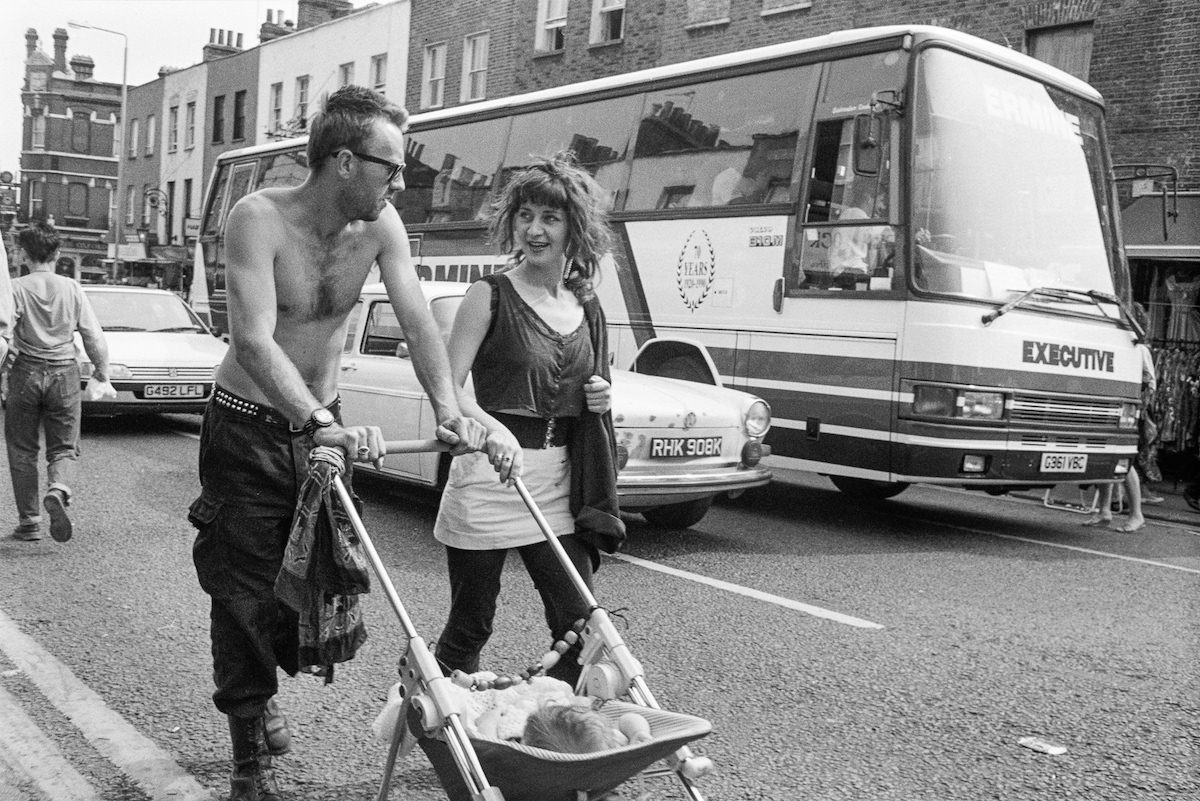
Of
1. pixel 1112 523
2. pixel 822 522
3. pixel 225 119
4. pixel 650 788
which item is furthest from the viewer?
pixel 225 119

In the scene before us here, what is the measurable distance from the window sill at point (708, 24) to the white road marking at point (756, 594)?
14944 millimetres

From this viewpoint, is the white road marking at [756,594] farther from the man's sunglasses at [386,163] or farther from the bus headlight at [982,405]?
the man's sunglasses at [386,163]

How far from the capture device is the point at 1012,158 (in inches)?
356

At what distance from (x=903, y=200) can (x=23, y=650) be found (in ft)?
20.5

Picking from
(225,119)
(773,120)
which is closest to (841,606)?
(773,120)

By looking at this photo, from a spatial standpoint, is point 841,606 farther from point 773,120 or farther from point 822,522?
point 773,120

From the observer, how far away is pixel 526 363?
3.71 metres

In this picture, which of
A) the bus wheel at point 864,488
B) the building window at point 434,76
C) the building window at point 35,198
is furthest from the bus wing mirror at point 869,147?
the building window at point 35,198

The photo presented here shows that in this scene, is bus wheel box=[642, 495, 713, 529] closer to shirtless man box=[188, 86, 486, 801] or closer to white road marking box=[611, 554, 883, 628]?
white road marking box=[611, 554, 883, 628]

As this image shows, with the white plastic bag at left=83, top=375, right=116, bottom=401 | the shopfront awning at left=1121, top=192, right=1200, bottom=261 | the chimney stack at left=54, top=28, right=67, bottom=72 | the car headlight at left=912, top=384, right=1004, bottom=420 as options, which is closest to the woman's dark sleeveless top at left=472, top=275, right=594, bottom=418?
the white plastic bag at left=83, top=375, right=116, bottom=401

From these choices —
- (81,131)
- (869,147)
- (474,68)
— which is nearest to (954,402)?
(869,147)

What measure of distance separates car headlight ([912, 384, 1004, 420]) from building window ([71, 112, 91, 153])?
78117 mm

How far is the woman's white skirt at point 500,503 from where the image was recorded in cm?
367

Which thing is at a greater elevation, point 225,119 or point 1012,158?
point 225,119
